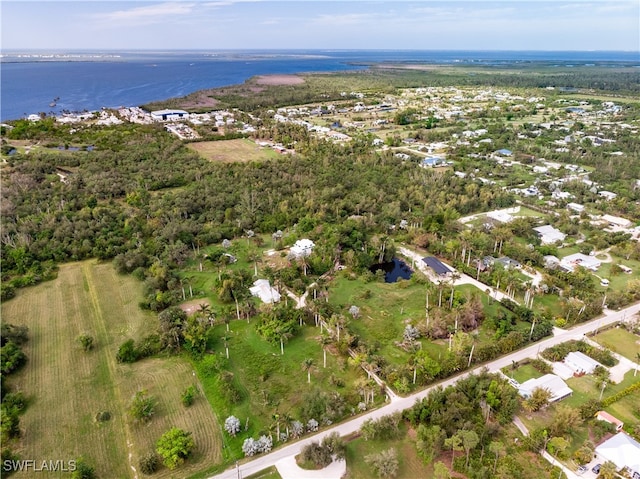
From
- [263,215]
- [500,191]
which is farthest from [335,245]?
[500,191]

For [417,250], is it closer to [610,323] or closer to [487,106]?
[610,323]

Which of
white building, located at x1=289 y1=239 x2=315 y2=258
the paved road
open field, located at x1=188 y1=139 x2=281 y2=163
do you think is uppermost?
open field, located at x1=188 y1=139 x2=281 y2=163

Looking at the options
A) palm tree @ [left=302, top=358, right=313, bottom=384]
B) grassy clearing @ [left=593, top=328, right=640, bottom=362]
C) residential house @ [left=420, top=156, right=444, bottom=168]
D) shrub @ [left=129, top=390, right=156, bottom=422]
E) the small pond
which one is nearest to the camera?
shrub @ [left=129, top=390, right=156, bottom=422]

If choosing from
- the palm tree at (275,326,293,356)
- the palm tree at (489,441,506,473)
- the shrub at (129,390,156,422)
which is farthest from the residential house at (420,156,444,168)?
the shrub at (129,390,156,422)

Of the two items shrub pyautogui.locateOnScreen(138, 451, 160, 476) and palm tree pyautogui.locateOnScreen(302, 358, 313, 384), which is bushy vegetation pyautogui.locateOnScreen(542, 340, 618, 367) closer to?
palm tree pyautogui.locateOnScreen(302, 358, 313, 384)

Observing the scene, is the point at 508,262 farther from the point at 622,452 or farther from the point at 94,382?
the point at 94,382

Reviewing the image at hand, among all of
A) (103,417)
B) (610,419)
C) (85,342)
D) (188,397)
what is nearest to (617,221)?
(610,419)
